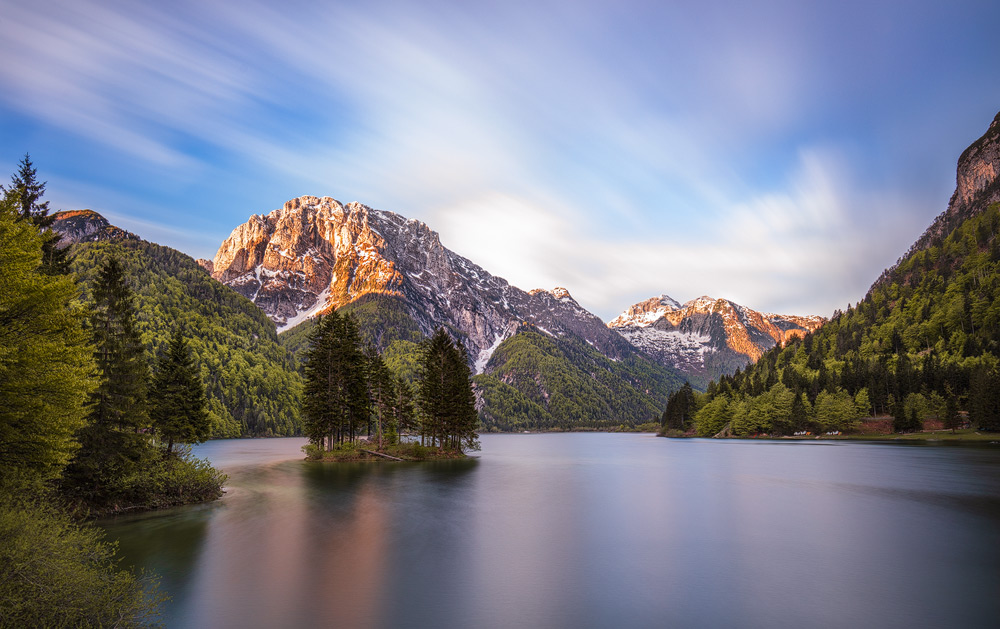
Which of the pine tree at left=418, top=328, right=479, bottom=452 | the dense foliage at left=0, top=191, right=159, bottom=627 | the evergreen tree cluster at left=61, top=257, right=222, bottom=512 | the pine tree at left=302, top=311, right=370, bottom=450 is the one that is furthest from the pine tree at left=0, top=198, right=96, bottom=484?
the pine tree at left=418, top=328, right=479, bottom=452

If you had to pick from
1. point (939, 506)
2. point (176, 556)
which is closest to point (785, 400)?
point (939, 506)

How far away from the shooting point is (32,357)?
53.9 feet

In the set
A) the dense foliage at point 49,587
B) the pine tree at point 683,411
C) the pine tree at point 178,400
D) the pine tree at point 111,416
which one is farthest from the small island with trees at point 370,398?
the pine tree at point 683,411

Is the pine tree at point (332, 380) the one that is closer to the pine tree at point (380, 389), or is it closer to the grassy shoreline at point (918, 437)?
the pine tree at point (380, 389)

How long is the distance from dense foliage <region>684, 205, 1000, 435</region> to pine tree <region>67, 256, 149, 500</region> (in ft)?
466

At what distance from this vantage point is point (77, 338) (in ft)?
61.4

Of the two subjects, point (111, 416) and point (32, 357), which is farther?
point (111, 416)

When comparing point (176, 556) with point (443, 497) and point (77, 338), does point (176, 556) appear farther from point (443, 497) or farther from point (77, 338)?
point (443, 497)

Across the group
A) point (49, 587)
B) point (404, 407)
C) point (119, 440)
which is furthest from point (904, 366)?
point (49, 587)

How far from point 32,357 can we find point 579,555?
23.9 meters

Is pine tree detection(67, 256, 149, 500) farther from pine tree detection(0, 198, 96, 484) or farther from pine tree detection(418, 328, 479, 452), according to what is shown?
pine tree detection(418, 328, 479, 452)

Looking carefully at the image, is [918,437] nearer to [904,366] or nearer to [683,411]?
[904,366]

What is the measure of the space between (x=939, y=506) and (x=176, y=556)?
166ft

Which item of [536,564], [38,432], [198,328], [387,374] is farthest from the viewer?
[198,328]
